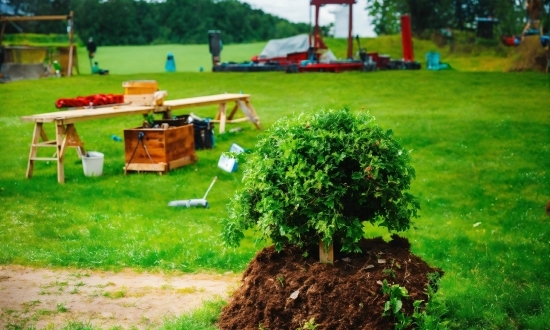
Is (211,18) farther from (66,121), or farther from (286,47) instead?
(66,121)

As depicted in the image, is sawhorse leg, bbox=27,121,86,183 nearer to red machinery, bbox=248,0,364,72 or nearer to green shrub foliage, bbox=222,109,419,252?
green shrub foliage, bbox=222,109,419,252

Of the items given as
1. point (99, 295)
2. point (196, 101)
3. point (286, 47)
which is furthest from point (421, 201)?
point (286, 47)

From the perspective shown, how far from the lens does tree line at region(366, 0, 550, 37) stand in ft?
170

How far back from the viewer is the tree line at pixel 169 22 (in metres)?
59.8

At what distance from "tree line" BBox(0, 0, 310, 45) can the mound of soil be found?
5087cm

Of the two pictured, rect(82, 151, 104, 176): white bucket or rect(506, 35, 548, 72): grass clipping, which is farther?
rect(506, 35, 548, 72): grass clipping

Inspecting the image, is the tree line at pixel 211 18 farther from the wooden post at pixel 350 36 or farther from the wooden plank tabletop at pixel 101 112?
the wooden plank tabletop at pixel 101 112

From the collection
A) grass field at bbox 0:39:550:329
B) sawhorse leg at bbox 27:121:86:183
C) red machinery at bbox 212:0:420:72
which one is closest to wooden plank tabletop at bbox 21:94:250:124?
sawhorse leg at bbox 27:121:86:183

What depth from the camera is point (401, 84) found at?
→ 2761cm

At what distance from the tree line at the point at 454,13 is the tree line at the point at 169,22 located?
1638cm

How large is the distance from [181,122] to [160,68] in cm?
2587

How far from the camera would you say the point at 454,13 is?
56.1m

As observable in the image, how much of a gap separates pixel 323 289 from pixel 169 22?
6513cm

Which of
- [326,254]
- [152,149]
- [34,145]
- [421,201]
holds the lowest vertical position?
[421,201]
